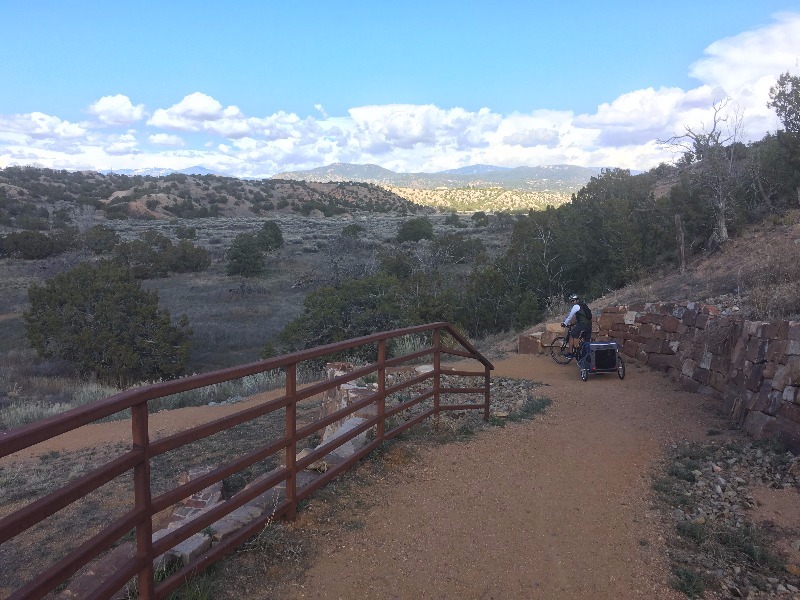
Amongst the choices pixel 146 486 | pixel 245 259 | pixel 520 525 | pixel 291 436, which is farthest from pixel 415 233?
pixel 146 486

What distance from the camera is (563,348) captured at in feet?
45.7

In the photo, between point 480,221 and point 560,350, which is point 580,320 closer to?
point 560,350

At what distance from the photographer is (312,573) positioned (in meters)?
3.94

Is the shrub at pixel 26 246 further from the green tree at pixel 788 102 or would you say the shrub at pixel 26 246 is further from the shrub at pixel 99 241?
the green tree at pixel 788 102

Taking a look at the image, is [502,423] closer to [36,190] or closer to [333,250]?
[333,250]

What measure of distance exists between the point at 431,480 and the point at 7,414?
33.0ft

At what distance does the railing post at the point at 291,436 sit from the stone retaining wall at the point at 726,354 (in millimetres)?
5320

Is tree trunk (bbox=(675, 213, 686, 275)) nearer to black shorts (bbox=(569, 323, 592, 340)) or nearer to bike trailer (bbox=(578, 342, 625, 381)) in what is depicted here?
black shorts (bbox=(569, 323, 592, 340))

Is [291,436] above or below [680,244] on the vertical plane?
below

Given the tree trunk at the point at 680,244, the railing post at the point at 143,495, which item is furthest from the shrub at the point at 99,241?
the railing post at the point at 143,495

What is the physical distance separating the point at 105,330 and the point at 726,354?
52.6 feet

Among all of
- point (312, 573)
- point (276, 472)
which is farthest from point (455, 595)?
point (276, 472)

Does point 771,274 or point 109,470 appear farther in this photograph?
point 771,274

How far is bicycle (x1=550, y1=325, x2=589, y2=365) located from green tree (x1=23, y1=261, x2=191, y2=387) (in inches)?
422
